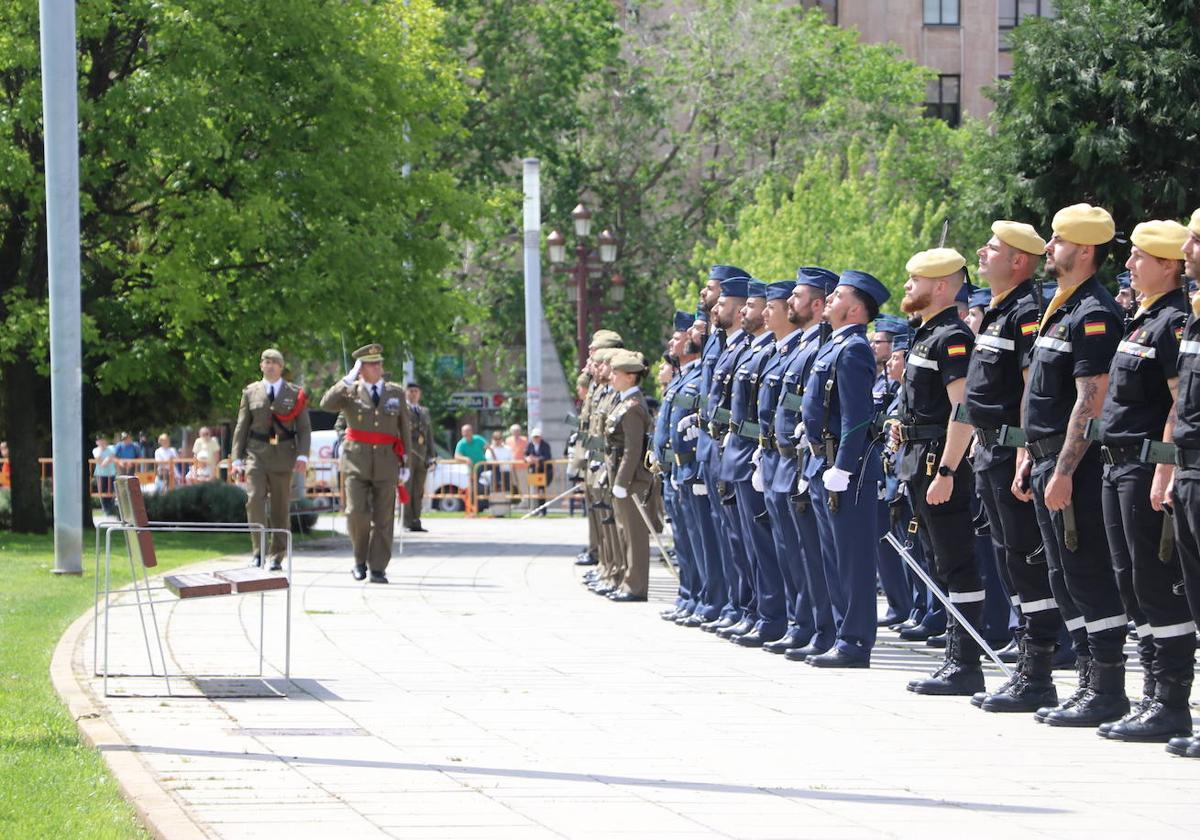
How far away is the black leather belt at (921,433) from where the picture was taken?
11.2 meters

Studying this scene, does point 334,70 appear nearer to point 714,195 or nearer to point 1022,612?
point 1022,612

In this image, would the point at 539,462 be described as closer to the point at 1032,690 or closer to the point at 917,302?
the point at 917,302

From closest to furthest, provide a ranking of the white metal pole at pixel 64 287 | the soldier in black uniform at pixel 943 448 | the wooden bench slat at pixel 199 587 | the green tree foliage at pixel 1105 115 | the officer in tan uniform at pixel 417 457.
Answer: the wooden bench slat at pixel 199 587
the soldier in black uniform at pixel 943 448
the white metal pole at pixel 64 287
the green tree foliage at pixel 1105 115
the officer in tan uniform at pixel 417 457

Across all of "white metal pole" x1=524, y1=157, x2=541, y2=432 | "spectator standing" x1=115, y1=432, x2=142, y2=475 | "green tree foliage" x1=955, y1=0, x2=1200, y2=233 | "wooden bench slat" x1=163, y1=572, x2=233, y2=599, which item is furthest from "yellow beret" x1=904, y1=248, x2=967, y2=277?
"spectator standing" x1=115, y1=432, x2=142, y2=475

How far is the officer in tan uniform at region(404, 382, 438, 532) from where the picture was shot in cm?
2859

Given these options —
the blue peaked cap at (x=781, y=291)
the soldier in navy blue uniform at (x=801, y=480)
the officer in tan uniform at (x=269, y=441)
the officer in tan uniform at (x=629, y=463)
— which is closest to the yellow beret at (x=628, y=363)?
the officer in tan uniform at (x=629, y=463)

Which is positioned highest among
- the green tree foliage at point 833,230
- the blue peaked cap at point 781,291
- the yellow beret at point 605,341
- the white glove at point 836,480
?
the green tree foliage at point 833,230

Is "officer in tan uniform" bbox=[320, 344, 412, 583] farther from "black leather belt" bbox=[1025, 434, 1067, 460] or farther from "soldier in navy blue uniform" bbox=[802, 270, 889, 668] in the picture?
"black leather belt" bbox=[1025, 434, 1067, 460]

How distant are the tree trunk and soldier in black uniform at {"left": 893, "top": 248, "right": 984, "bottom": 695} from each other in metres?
18.4

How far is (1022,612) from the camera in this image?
10.6 metres

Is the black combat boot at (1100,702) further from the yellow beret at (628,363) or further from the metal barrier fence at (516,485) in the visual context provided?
the metal barrier fence at (516,485)

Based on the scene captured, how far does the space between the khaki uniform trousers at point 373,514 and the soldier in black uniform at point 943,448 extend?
9.04 metres

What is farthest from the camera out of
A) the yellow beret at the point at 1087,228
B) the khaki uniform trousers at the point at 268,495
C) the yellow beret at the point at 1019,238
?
the khaki uniform trousers at the point at 268,495

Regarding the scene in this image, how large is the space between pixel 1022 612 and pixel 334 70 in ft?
60.6
